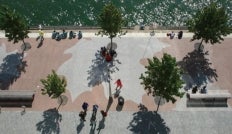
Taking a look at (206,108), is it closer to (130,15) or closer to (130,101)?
(130,101)

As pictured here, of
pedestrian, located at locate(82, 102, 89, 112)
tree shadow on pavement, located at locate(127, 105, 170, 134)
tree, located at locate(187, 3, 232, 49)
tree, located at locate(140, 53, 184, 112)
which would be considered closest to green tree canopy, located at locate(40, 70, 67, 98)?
pedestrian, located at locate(82, 102, 89, 112)

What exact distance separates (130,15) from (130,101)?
18.2 m

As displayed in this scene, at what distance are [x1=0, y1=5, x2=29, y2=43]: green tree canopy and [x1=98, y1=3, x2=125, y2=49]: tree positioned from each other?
8610 mm

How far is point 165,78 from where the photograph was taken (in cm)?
3900

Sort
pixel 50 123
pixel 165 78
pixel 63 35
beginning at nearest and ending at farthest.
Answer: pixel 165 78, pixel 50 123, pixel 63 35

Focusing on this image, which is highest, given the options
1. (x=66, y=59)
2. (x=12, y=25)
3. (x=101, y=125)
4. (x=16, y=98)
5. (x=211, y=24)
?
(x=211, y=24)

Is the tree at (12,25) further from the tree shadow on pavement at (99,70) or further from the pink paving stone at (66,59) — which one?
the tree shadow on pavement at (99,70)

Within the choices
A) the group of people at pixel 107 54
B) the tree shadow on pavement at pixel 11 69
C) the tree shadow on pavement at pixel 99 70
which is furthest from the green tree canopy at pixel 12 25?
the group of people at pixel 107 54

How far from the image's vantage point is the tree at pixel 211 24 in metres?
44.4

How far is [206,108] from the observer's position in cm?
4288

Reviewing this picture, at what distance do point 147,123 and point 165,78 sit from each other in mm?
5403

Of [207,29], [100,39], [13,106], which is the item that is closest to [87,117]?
[13,106]

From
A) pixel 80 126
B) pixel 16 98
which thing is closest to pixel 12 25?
pixel 16 98

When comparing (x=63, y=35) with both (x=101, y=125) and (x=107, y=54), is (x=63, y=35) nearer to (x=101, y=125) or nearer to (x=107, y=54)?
(x=107, y=54)
